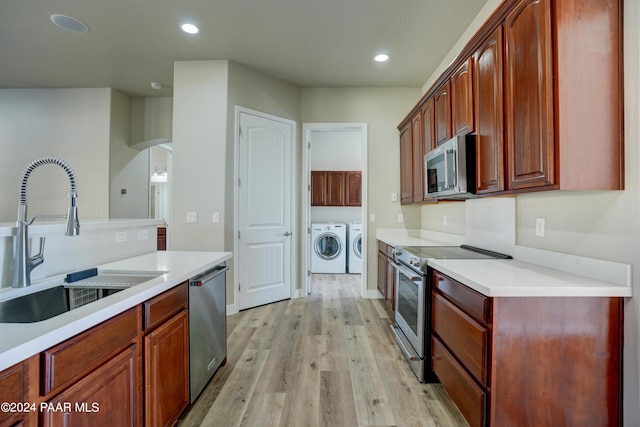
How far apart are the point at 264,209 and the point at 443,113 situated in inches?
86.6

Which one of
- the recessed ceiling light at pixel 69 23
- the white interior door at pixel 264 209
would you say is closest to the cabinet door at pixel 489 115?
the white interior door at pixel 264 209

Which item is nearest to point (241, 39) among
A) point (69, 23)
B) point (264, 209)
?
point (69, 23)

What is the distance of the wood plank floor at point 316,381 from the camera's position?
1.73m

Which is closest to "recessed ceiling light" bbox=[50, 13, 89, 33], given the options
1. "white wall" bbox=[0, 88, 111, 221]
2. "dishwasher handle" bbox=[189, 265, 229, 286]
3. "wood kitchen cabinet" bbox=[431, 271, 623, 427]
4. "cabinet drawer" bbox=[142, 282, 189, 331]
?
"white wall" bbox=[0, 88, 111, 221]

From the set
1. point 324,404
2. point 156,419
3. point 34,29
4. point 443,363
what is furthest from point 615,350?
point 34,29

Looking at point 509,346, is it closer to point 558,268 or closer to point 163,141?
point 558,268

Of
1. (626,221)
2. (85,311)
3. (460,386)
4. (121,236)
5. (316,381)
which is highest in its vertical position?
(626,221)

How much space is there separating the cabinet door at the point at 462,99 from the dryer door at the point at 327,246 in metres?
3.45

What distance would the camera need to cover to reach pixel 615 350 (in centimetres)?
130

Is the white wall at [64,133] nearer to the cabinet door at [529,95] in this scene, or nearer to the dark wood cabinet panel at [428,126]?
the dark wood cabinet panel at [428,126]

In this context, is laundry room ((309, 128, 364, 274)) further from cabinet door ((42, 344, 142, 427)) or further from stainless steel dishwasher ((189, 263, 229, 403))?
cabinet door ((42, 344, 142, 427))

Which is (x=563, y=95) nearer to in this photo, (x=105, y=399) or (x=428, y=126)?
(x=428, y=126)

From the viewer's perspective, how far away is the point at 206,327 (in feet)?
6.22

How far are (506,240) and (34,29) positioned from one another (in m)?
4.42
